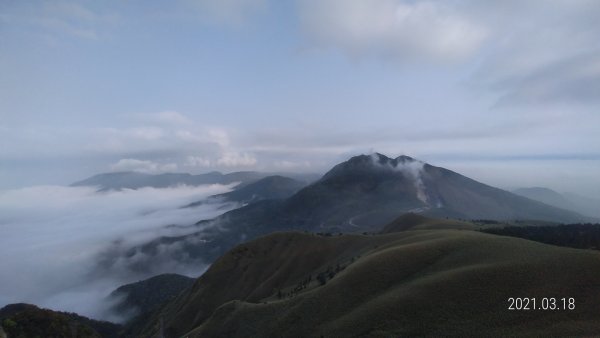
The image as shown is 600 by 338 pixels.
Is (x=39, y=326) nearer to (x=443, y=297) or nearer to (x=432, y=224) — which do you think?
(x=443, y=297)

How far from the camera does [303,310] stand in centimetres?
7244

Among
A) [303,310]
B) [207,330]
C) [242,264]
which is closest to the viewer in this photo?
[303,310]

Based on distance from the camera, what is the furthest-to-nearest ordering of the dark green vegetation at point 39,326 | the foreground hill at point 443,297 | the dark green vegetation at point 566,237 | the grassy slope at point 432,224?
the grassy slope at point 432,224 → the dark green vegetation at point 566,237 → the dark green vegetation at point 39,326 → the foreground hill at point 443,297

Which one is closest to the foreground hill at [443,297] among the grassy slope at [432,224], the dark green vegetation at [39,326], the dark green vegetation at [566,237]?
the dark green vegetation at [39,326]

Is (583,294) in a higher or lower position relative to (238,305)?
higher

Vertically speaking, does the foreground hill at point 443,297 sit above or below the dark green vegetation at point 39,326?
above

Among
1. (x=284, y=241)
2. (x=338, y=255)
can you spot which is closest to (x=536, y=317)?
(x=338, y=255)

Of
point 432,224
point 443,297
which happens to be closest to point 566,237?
point 432,224

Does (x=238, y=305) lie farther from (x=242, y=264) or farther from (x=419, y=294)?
(x=242, y=264)

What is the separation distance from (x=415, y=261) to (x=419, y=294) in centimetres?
1853

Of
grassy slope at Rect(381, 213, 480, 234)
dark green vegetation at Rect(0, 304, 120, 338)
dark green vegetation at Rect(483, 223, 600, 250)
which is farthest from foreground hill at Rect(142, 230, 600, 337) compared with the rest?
grassy slope at Rect(381, 213, 480, 234)

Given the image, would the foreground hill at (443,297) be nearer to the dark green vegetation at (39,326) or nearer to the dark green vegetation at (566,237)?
the dark green vegetation at (39,326)

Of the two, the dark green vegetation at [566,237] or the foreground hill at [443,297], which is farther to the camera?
the dark green vegetation at [566,237]

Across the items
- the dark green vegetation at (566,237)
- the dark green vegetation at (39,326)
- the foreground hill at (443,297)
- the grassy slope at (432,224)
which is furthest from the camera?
the grassy slope at (432,224)
